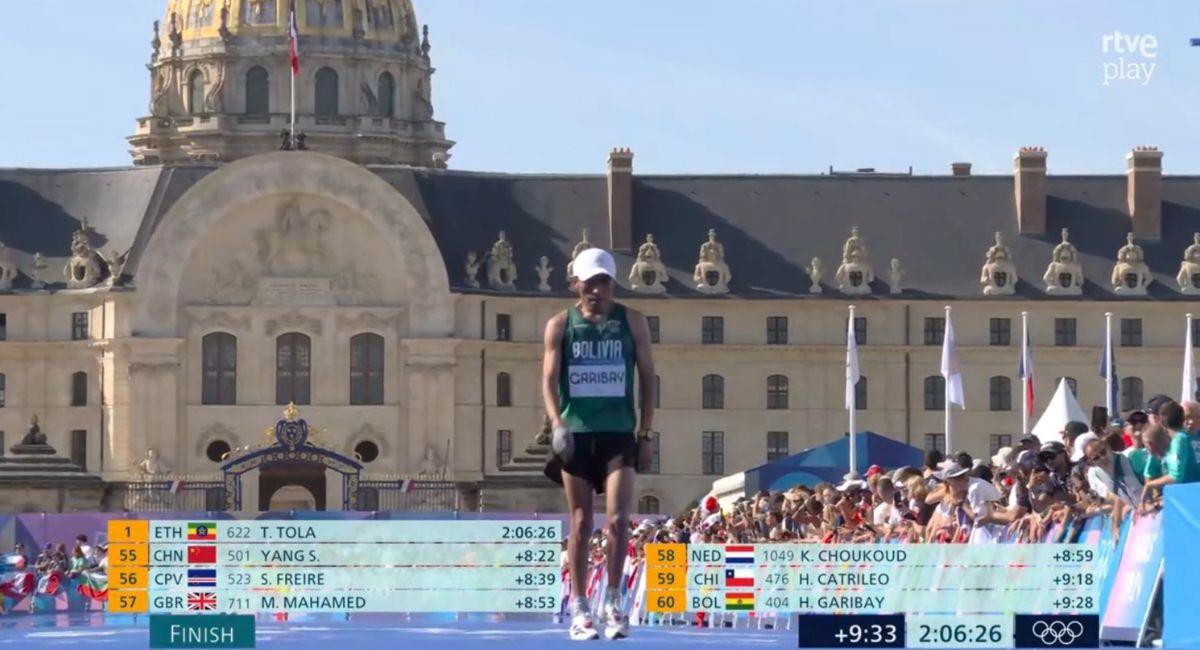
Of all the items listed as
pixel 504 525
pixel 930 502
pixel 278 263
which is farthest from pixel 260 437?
pixel 504 525

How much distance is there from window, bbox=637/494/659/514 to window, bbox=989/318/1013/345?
11018 mm

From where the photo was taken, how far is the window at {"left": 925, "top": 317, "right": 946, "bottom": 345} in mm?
106812

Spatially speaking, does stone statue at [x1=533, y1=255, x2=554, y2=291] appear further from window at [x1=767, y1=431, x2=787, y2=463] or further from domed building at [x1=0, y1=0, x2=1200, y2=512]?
window at [x1=767, y1=431, x2=787, y2=463]

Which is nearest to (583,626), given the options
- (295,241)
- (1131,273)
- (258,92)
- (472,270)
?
(295,241)

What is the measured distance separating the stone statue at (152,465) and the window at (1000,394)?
24.0 metres

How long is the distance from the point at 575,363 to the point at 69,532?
48.1m

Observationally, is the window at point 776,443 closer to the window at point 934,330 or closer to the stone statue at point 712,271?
the stone statue at point 712,271

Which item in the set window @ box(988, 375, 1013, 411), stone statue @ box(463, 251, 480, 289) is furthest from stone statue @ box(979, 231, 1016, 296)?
stone statue @ box(463, 251, 480, 289)

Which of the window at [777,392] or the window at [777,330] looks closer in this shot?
→ the window at [777,392]

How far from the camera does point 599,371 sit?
20516 mm

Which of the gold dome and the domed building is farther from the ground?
the gold dome

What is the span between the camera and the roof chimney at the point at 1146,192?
355 ft

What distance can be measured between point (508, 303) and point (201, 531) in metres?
82.1

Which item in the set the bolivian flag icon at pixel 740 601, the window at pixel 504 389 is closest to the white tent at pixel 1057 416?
the bolivian flag icon at pixel 740 601
